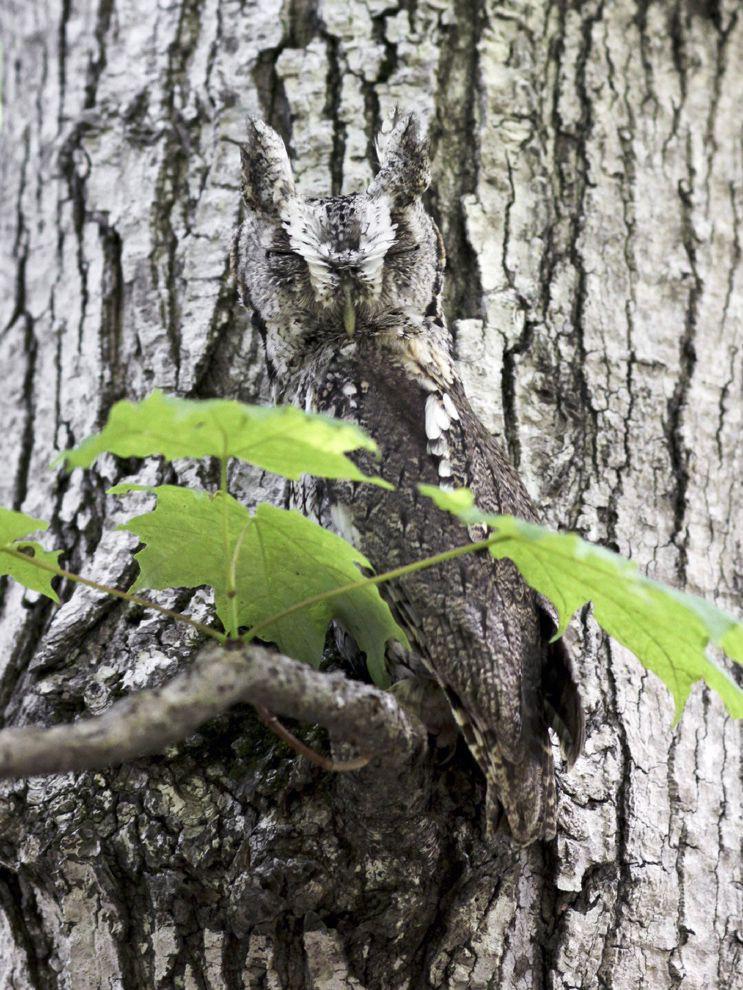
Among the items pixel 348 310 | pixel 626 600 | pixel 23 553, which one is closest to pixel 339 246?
pixel 348 310

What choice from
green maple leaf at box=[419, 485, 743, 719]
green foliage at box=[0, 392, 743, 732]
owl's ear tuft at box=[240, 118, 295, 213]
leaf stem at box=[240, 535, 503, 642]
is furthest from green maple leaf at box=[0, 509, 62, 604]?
owl's ear tuft at box=[240, 118, 295, 213]

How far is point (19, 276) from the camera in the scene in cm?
255

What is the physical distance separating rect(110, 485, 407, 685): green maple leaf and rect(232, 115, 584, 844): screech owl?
0.59ft

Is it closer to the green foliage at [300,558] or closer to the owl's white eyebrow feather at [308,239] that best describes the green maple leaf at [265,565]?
the green foliage at [300,558]

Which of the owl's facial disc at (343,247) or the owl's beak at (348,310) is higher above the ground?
the owl's facial disc at (343,247)

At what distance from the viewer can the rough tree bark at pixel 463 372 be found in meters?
1.67

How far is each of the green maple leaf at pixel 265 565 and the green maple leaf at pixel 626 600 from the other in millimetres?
228

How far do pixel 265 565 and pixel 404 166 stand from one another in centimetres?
102

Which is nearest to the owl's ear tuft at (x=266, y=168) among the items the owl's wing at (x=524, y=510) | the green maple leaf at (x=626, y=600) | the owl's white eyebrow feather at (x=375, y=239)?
the owl's white eyebrow feather at (x=375, y=239)

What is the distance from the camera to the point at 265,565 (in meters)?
1.49

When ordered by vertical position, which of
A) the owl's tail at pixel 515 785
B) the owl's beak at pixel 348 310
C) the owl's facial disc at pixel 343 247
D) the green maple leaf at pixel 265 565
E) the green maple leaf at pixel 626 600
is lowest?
the owl's tail at pixel 515 785

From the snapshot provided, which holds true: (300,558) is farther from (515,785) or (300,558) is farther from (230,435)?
(515,785)

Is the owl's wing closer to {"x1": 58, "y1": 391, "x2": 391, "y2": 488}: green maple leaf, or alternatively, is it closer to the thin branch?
the thin branch

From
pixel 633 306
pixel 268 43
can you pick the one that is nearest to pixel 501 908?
pixel 633 306
